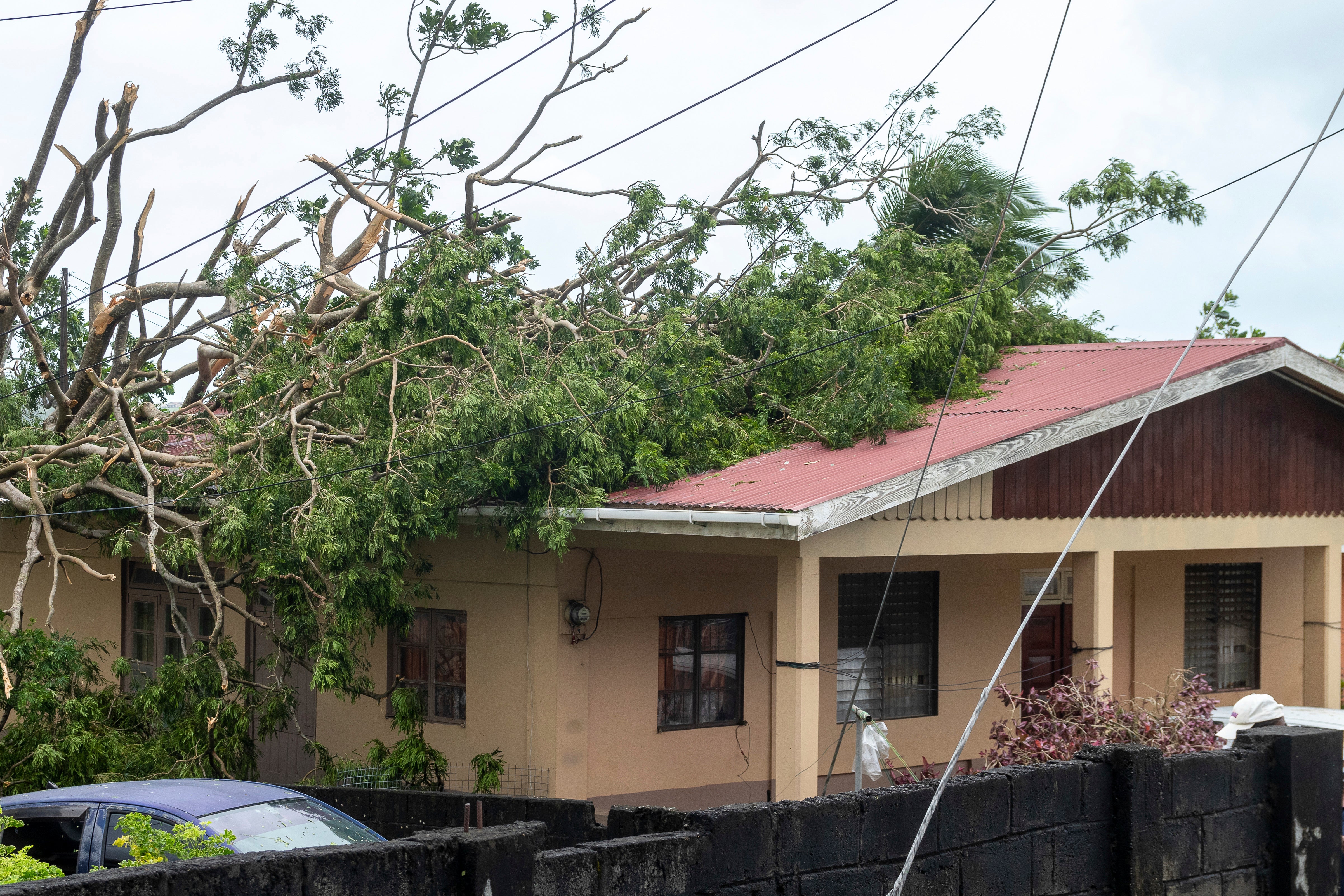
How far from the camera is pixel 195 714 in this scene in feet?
35.9

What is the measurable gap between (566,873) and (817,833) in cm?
135

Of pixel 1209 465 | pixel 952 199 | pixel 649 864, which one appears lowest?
pixel 649 864

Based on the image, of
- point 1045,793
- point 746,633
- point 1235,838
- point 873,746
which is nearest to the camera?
point 1045,793

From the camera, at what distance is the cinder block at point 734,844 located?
5.61 m

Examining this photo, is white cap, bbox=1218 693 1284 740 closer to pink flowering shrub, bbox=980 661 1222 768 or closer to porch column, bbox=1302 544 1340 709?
pink flowering shrub, bbox=980 661 1222 768

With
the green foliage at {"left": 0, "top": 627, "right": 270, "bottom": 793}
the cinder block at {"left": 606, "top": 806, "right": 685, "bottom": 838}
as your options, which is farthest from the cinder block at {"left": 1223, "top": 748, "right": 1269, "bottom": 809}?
the green foliage at {"left": 0, "top": 627, "right": 270, "bottom": 793}

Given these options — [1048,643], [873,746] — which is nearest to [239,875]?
[873,746]

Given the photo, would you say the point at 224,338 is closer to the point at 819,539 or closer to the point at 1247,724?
the point at 819,539

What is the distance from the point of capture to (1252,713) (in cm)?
951

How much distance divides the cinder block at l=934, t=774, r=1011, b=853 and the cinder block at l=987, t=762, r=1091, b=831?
0.08m

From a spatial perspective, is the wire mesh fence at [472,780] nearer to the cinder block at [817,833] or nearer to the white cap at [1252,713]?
the cinder block at [817,833]

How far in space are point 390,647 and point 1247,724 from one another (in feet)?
25.8

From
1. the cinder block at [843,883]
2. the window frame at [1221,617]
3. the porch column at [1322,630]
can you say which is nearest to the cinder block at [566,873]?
the cinder block at [843,883]

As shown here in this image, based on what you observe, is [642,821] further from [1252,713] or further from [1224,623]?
[1224,623]
